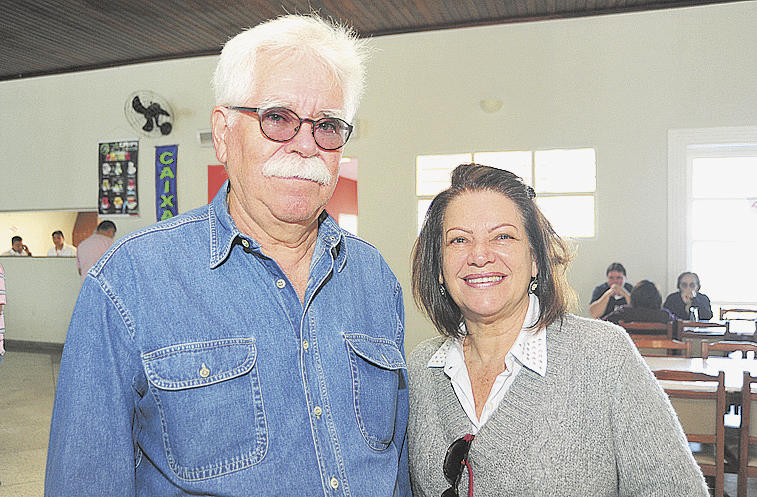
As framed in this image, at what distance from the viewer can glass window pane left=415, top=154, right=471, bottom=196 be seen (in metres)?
7.62

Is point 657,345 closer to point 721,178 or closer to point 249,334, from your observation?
point 721,178

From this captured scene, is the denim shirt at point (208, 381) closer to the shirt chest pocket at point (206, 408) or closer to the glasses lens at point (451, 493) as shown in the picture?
the shirt chest pocket at point (206, 408)

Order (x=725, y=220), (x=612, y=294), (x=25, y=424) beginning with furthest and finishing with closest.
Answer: (x=725, y=220)
(x=612, y=294)
(x=25, y=424)

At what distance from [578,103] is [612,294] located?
2164 mm

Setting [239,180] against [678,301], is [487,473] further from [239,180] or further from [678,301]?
[678,301]

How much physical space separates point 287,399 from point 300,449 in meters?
0.10

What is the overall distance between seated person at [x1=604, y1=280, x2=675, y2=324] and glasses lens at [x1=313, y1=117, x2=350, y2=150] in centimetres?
461

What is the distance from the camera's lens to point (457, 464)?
5.25 feet

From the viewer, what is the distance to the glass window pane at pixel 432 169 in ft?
25.0

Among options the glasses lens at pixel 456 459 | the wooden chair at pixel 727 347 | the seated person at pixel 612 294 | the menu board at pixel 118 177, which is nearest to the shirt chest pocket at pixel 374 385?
the glasses lens at pixel 456 459

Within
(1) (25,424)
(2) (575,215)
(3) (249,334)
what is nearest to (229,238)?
(3) (249,334)

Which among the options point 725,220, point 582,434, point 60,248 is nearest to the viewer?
point 582,434

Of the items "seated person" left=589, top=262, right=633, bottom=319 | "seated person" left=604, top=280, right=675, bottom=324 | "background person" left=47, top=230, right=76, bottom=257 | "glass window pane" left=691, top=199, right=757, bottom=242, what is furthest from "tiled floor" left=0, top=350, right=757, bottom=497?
"glass window pane" left=691, top=199, right=757, bottom=242

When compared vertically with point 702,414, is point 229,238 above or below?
above
